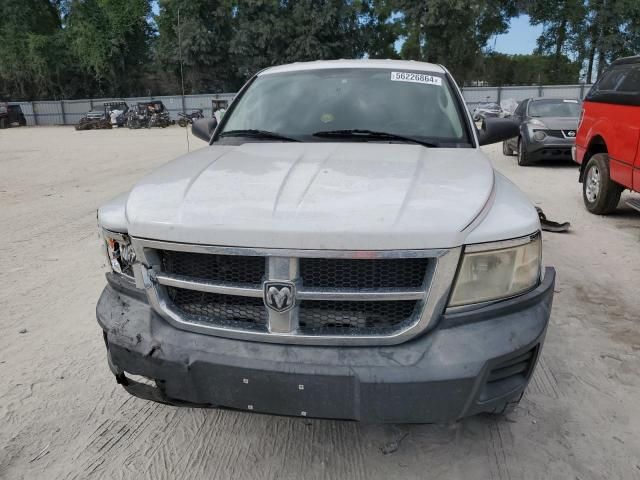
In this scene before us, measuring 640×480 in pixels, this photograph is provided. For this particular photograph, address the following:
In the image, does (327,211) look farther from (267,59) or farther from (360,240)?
(267,59)

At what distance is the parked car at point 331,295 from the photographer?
1785 millimetres

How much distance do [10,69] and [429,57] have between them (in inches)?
1368

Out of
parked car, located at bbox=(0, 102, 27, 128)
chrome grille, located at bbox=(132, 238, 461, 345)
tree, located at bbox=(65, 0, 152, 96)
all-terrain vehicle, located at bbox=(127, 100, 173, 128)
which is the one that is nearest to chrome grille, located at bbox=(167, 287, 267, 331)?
chrome grille, located at bbox=(132, 238, 461, 345)

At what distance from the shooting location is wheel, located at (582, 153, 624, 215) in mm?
6211

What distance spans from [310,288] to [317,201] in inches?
12.9

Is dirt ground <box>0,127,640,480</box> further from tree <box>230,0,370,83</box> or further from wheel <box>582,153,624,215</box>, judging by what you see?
tree <box>230,0,370,83</box>

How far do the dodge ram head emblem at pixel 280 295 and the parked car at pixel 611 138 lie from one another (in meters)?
4.95

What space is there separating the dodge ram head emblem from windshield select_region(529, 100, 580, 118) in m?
11.0

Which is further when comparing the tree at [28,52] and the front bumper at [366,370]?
the tree at [28,52]

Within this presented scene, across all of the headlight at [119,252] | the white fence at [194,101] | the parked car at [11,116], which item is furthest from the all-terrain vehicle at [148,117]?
the headlight at [119,252]

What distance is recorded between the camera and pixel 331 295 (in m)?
1.84

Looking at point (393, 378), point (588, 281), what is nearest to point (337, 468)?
point (393, 378)

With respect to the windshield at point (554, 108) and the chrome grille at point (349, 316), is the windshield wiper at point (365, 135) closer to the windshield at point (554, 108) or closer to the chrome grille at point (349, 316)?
the chrome grille at point (349, 316)

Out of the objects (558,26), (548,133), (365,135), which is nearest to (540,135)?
(548,133)
